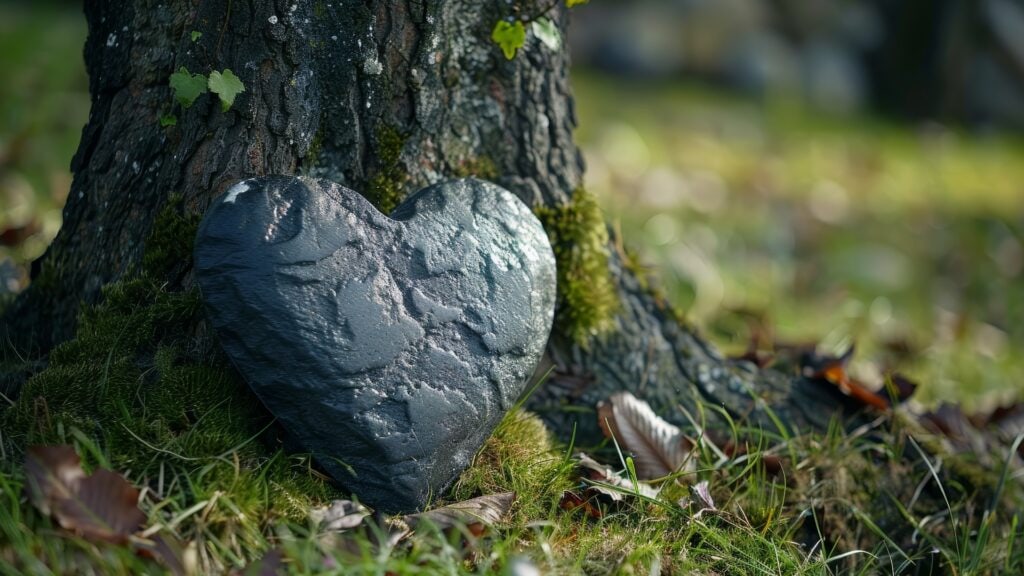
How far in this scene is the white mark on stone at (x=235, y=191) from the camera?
69.5 inches

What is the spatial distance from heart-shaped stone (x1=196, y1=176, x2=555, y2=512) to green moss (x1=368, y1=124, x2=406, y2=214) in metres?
0.19

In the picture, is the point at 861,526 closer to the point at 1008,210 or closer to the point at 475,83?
the point at 475,83

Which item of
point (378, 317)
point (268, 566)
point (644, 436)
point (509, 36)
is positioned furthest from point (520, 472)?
point (509, 36)

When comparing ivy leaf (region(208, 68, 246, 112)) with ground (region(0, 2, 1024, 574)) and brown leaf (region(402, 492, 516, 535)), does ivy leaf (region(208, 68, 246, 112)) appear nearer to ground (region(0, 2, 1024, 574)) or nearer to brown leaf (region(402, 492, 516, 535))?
ground (region(0, 2, 1024, 574))

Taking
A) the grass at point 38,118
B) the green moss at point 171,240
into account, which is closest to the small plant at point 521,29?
the green moss at point 171,240

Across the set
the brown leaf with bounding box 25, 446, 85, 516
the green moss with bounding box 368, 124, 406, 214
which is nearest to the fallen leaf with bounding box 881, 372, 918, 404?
the green moss with bounding box 368, 124, 406, 214

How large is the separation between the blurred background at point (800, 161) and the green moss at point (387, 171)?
2.56 ft

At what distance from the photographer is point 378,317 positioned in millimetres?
1838

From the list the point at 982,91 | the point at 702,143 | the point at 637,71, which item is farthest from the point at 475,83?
the point at 982,91

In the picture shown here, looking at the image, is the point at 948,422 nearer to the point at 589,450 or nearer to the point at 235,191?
the point at 589,450

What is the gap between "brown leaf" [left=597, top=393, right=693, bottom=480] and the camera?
220 centimetres

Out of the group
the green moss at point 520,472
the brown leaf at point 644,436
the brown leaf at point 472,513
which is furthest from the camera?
the brown leaf at point 644,436

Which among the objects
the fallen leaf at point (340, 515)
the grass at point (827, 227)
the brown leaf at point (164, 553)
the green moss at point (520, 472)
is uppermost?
the brown leaf at point (164, 553)

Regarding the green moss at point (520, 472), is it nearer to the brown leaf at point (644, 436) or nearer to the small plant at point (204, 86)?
the brown leaf at point (644, 436)
